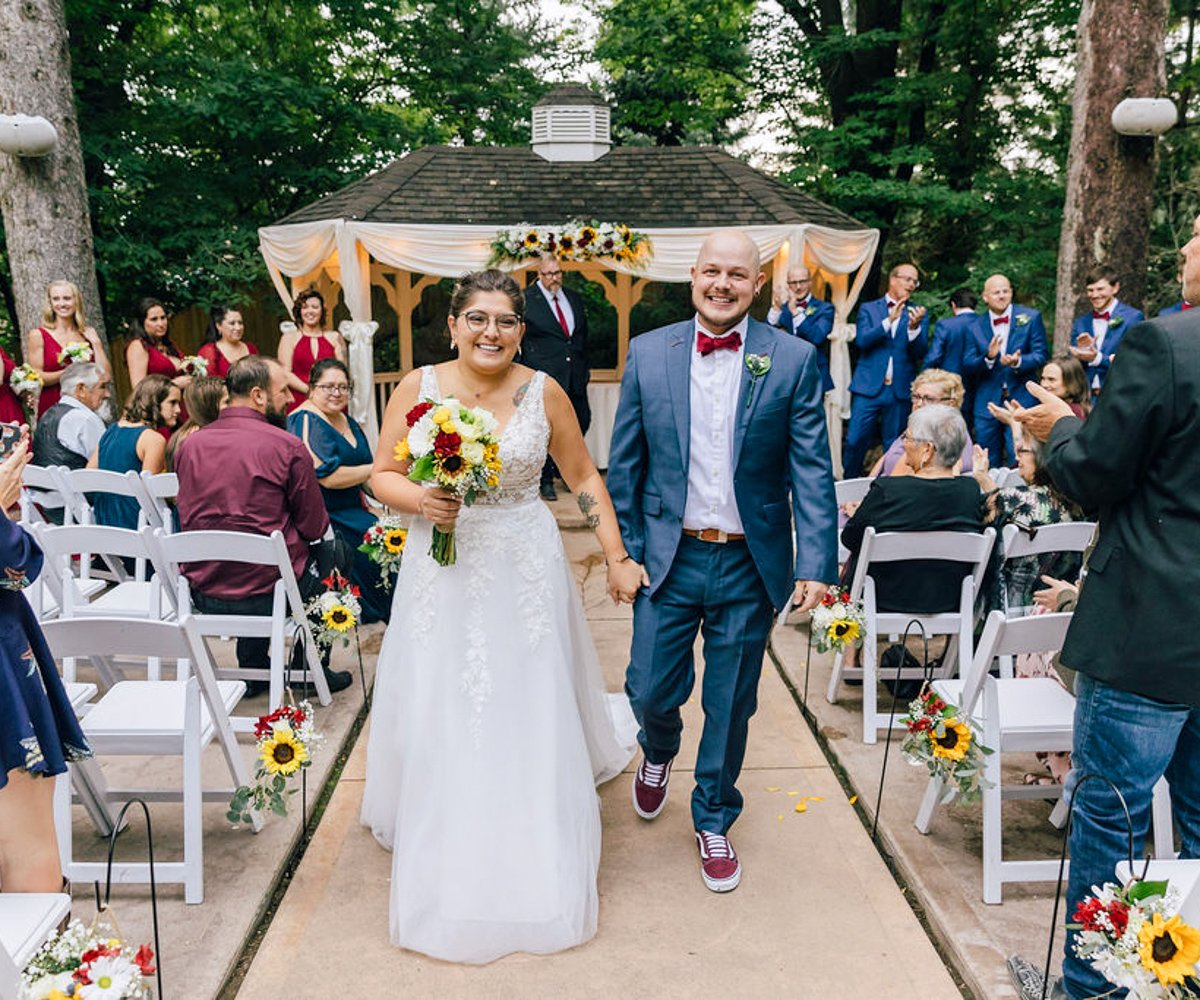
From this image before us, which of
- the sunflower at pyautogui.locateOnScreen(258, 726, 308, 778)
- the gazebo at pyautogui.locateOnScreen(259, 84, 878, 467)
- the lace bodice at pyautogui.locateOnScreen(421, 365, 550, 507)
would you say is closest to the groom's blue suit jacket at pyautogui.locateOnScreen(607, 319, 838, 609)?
the lace bodice at pyautogui.locateOnScreen(421, 365, 550, 507)

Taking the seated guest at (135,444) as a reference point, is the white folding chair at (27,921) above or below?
below

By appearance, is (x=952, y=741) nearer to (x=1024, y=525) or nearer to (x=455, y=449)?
(x=1024, y=525)

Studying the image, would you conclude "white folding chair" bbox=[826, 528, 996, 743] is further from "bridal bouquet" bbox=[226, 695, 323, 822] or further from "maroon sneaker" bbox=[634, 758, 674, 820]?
"bridal bouquet" bbox=[226, 695, 323, 822]

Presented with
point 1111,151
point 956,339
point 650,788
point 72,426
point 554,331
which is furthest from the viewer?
point 554,331

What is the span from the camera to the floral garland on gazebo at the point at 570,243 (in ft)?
33.2

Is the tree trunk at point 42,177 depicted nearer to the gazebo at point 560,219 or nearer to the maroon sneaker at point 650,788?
the gazebo at point 560,219

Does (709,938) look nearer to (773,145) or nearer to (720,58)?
(720,58)

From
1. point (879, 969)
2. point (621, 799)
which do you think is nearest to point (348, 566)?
point (621, 799)

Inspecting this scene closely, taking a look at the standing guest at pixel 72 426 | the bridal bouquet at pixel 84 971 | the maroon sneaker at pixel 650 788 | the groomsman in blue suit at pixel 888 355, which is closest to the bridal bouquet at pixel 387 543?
the maroon sneaker at pixel 650 788

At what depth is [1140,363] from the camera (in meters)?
2.19

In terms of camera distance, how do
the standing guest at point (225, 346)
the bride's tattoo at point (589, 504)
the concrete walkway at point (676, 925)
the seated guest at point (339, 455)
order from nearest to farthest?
the concrete walkway at point (676, 925) < the bride's tattoo at point (589, 504) < the seated guest at point (339, 455) < the standing guest at point (225, 346)

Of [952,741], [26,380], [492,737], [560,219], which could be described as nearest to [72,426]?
[26,380]

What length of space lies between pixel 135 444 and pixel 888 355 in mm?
6554

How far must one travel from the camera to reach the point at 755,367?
305 cm
